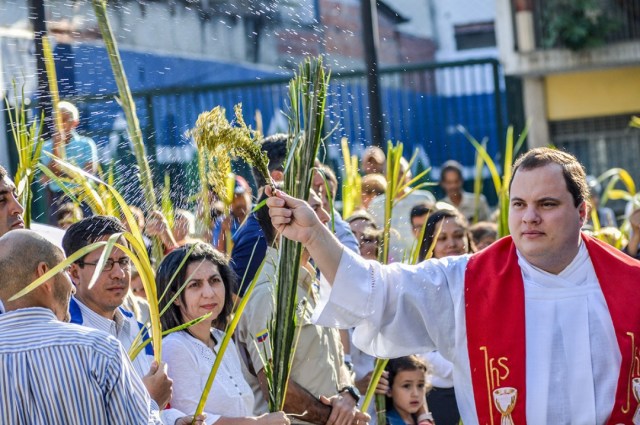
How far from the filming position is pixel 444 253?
255 inches

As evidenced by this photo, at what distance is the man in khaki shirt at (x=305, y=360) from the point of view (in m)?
4.91

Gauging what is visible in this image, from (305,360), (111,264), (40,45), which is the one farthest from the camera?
(40,45)

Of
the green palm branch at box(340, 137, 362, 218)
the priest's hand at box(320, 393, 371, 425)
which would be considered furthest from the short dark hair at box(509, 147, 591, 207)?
the green palm branch at box(340, 137, 362, 218)

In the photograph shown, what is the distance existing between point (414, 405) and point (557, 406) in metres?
1.63

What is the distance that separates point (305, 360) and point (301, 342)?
9 cm

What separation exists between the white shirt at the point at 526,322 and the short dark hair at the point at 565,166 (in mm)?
202

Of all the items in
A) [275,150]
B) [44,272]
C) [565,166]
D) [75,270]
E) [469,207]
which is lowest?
[469,207]

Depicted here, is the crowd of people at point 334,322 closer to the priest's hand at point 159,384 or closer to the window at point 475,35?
the priest's hand at point 159,384

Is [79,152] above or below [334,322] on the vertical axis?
above

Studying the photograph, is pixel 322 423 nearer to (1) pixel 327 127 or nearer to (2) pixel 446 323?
(2) pixel 446 323

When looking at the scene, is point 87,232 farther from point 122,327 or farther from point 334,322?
point 334,322

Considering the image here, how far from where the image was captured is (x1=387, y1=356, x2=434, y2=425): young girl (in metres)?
5.71

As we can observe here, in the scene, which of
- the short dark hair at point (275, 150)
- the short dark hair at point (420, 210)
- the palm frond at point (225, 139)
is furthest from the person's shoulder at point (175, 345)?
the short dark hair at point (420, 210)

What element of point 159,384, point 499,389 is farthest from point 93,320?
point 499,389
